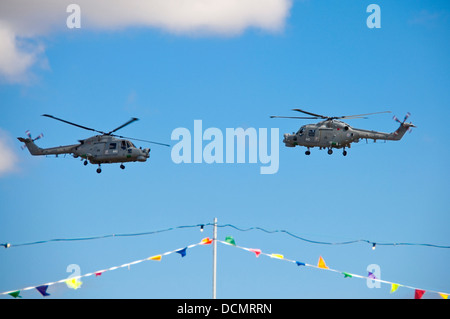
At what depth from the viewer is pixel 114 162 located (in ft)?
246

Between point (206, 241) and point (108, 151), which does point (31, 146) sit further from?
point (206, 241)

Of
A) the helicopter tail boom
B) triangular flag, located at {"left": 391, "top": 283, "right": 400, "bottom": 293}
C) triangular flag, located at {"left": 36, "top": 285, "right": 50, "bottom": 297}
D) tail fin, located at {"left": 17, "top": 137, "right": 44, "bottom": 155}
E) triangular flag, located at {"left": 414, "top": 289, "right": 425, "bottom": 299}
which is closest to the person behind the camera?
triangular flag, located at {"left": 36, "top": 285, "right": 50, "bottom": 297}

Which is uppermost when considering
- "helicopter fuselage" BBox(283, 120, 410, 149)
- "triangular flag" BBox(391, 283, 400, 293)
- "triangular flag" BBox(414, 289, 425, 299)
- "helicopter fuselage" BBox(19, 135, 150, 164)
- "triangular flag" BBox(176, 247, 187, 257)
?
"helicopter fuselage" BBox(283, 120, 410, 149)

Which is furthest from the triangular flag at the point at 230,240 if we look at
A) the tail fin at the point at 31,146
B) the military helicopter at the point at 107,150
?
the tail fin at the point at 31,146

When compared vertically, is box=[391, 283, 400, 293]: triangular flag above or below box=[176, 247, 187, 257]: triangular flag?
below

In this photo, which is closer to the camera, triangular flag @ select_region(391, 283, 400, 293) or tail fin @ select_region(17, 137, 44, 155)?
triangular flag @ select_region(391, 283, 400, 293)

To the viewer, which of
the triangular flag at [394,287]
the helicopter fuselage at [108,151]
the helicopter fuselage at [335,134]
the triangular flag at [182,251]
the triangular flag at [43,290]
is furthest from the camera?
the helicopter fuselage at [108,151]

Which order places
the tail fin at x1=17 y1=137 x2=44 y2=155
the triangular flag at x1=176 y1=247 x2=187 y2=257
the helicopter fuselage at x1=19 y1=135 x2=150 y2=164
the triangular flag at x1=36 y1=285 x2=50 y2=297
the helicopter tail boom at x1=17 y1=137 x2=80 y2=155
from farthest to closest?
the tail fin at x1=17 y1=137 x2=44 y2=155
the helicopter tail boom at x1=17 y1=137 x2=80 y2=155
the helicopter fuselage at x1=19 y1=135 x2=150 y2=164
the triangular flag at x1=176 y1=247 x2=187 y2=257
the triangular flag at x1=36 y1=285 x2=50 y2=297

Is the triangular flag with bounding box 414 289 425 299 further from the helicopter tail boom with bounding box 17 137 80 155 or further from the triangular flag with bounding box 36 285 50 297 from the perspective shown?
the helicopter tail boom with bounding box 17 137 80 155

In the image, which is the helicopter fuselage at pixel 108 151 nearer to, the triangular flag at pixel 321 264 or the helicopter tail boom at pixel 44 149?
the helicopter tail boom at pixel 44 149

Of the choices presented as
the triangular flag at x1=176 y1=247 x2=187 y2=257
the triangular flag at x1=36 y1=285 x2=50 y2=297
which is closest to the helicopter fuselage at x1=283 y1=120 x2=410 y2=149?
the triangular flag at x1=176 y1=247 x2=187 y2=257

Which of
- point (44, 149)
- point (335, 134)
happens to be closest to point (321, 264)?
point (335, 134)
